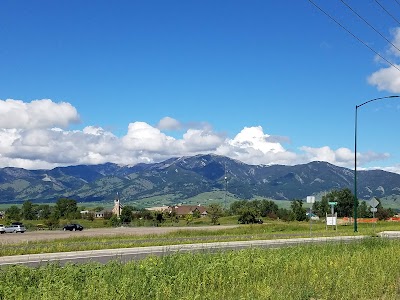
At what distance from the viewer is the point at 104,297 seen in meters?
9.07

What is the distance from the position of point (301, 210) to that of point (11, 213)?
279 ft

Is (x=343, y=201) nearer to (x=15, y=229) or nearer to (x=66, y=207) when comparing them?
(x=66, y=207)

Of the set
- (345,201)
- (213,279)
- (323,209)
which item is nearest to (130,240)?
(213,279)

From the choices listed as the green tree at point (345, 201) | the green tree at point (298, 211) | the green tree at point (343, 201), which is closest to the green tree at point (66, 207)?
the green tree at point (298, 211)

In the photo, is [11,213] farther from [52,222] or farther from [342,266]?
[342,266]

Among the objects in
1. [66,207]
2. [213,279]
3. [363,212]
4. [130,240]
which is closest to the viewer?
[213,279]

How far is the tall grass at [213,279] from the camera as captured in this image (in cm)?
975

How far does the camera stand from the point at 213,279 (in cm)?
1141

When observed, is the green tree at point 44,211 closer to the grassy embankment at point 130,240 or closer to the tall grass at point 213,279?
the grassy embankment at point 130,240

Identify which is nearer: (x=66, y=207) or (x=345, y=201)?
(x=66, y=207)

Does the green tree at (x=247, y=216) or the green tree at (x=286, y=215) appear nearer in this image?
the green tree at (x=247, y=216)

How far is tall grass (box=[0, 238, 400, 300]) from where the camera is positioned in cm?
975

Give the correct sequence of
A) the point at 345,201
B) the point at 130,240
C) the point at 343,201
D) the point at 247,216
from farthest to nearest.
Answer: the point at 343,201
the point at 345,201
the point at 247,216
the point at 130,240

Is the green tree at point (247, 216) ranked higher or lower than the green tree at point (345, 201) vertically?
lower
